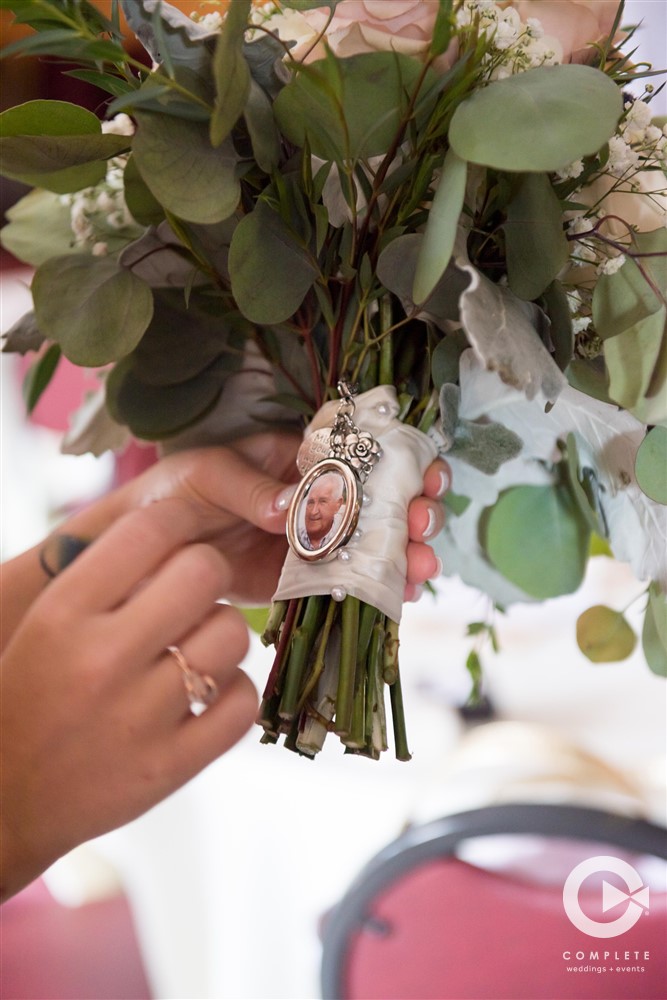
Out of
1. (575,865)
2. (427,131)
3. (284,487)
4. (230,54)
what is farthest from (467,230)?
(575,865)

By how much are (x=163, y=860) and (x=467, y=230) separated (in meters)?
0.61

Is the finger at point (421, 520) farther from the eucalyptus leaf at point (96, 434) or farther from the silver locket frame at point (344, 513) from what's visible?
the eucalyptus leaf at point (96, 434)

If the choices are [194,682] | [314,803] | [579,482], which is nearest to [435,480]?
[579,482]

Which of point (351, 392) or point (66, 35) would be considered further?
point (351, 392)

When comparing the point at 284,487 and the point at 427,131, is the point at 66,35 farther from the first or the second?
the point at 284,487

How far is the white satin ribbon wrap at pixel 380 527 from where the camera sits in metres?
0.49

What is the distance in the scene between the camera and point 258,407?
2.39ft

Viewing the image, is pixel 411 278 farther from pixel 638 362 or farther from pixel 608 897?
pixel 608 897

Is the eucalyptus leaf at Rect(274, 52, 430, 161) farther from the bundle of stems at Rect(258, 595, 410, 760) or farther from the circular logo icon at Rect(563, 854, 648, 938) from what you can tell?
the circular logo icon at Rect(563, 854, 648, 938)

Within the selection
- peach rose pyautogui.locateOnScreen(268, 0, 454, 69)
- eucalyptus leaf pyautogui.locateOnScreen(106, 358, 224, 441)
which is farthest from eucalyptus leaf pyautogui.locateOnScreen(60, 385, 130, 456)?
peach rose pyautogui.locateOnScreen(268, 0, 454, 69)

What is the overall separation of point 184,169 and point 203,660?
1.13 ft

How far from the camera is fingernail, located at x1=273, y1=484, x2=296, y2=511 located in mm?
636

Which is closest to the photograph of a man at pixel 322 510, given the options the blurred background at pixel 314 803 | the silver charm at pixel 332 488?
the silver charm at pixel 332 488

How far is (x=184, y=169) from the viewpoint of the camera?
439mm
